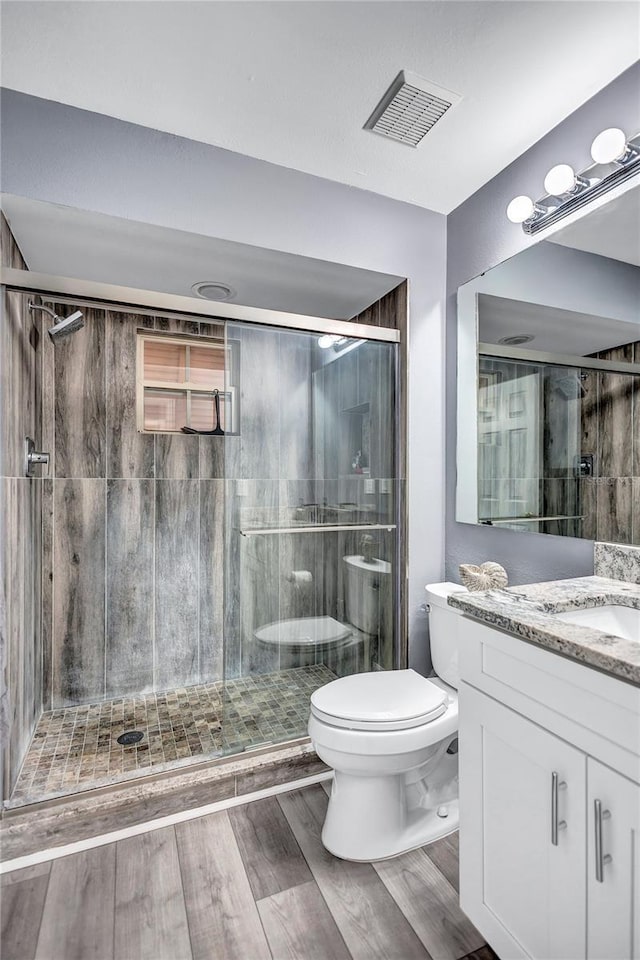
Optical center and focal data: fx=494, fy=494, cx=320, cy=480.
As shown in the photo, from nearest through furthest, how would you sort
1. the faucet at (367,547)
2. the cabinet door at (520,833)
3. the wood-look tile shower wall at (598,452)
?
the cabinet door at (520,833), the wood-look tile shower wall at (598,452), the faucet at (367,547)

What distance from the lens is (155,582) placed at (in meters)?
2.65

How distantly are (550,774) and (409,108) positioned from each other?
1.94 m

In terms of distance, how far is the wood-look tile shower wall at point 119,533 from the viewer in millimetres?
2457

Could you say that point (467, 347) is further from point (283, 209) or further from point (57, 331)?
point (57, 331)

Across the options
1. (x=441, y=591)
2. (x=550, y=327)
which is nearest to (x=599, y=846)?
(x=441, y=591)

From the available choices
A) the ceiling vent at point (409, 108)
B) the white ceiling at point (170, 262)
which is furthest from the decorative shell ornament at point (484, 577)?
the ceiling vent at point (409, 108)

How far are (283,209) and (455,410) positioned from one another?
3.67 ft

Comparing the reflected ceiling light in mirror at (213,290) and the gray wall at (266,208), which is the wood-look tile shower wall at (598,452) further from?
the reflected ceiling light in mirror at (213,290)

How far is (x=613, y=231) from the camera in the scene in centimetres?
153

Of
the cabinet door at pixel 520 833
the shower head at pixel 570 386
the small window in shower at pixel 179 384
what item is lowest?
the cabinet door at pixel 520 833

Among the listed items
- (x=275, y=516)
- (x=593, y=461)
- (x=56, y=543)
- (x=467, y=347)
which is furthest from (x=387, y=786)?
(x=56, y=543)

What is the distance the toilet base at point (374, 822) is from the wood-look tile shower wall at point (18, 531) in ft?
3.63

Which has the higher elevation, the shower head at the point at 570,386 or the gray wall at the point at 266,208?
the gray wall at the point at 266,208

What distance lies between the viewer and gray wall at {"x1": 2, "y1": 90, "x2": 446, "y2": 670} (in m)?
1.65
